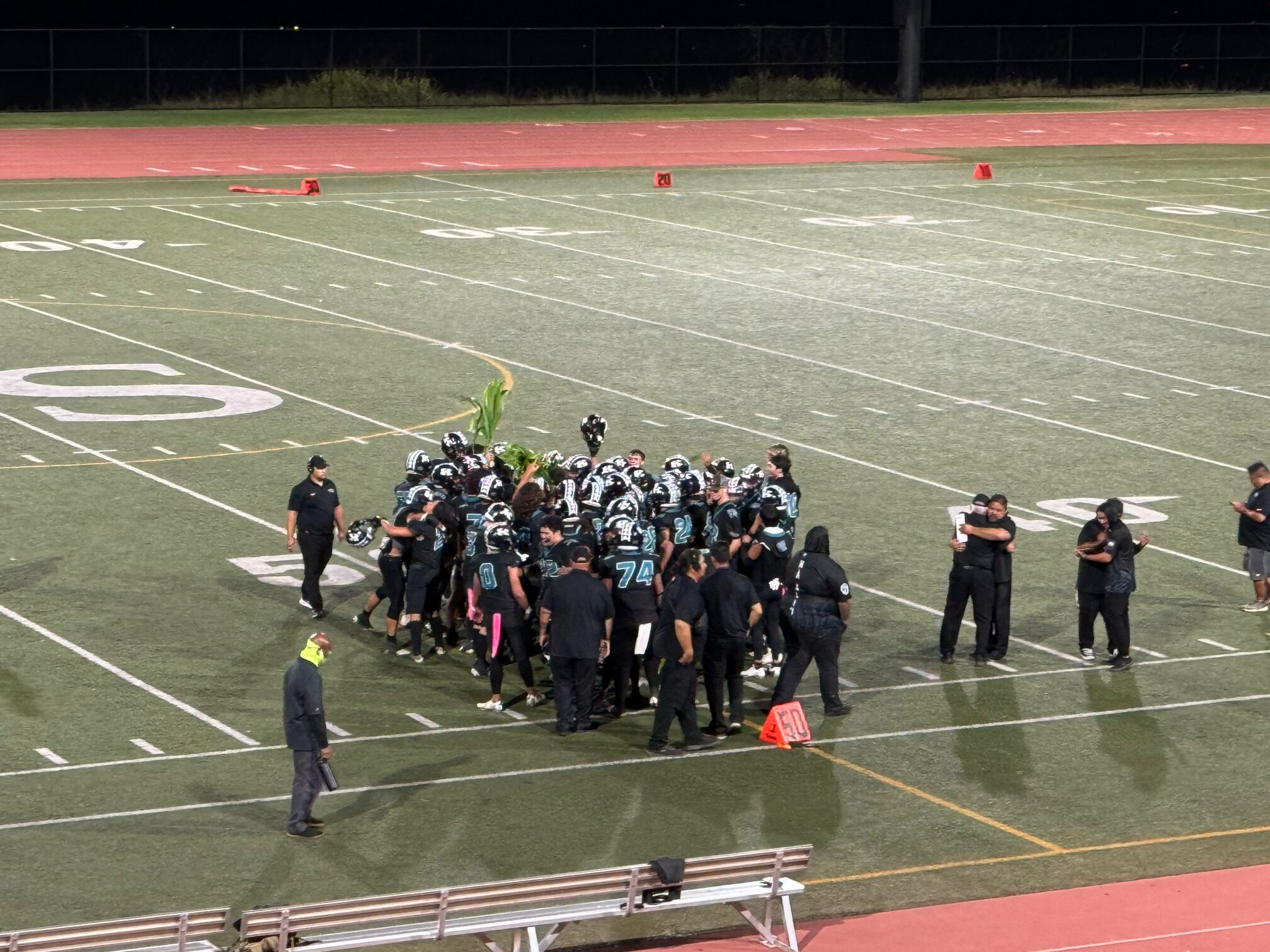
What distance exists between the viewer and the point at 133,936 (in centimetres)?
1153

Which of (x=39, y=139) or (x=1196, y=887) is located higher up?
(x=39, y=139)

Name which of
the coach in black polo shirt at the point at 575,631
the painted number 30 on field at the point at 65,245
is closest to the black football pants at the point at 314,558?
the coach in black polo shirt at the point at 575,631

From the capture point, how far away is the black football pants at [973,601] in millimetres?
18859

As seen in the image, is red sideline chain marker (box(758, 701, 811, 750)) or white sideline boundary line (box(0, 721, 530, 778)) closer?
white sideline boundary line (box(0, 721, 530, 778))

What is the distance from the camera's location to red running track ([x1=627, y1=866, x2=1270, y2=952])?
13062mm

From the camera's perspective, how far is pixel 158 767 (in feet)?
52.7

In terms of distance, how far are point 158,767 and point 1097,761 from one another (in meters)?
A: 7.04

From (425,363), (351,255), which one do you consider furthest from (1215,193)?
(425,363)

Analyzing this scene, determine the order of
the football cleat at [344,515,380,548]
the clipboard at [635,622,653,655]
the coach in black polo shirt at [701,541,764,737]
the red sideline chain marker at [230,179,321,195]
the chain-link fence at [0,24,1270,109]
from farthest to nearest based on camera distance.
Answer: the chain-link fence at [0,24,1270,109]
the red sideline chain marker at [230,179,321,195]
the football cleat at [344,515,380,548]
the clipboard at [635,622,653,655]
the coach in black polo shirt at [701,541,764,737]

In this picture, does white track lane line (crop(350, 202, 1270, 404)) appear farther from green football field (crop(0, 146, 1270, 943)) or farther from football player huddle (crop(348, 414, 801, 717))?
football player huddle (crop(348, 414, 801, 717))

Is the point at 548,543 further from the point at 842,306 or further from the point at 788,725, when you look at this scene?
the point at 842,306

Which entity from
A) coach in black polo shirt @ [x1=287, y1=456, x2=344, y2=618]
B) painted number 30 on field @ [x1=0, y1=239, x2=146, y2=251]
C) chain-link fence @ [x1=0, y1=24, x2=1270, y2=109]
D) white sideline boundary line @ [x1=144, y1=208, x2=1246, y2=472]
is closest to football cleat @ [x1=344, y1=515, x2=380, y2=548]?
coach in black polo shirt @ [x1=287, y1=456, x2=344, y2=618]

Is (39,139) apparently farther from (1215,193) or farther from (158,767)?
(158,767)

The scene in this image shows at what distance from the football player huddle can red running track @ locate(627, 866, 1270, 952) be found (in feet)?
13.7
